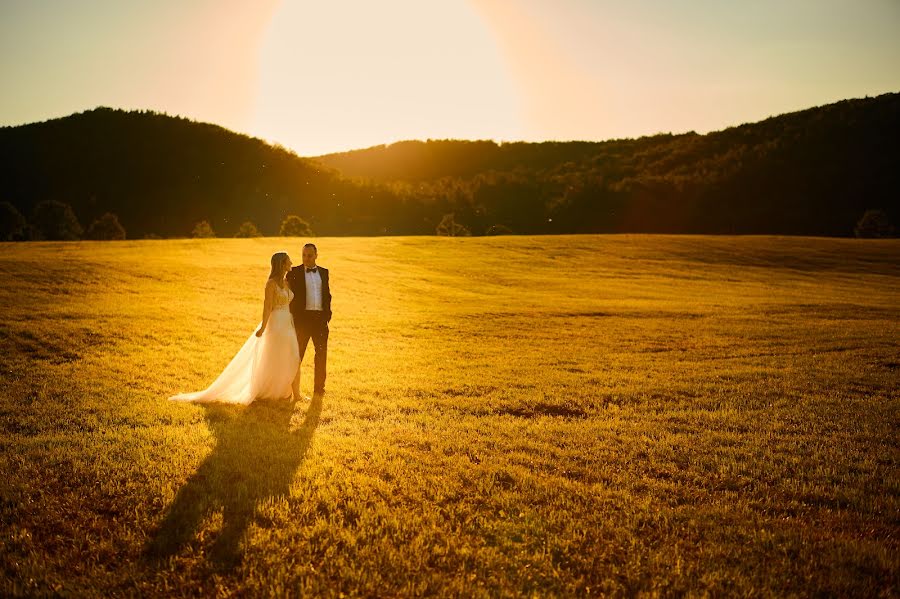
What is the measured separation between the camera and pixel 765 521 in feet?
18.9

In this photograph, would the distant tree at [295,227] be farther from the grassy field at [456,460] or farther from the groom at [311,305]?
the groom at [311,305]

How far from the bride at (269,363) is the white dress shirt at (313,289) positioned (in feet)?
1.68

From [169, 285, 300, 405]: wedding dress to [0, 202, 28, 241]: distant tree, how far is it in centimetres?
11054

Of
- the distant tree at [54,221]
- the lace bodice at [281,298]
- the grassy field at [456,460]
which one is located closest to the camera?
the grassy field at [456,460]

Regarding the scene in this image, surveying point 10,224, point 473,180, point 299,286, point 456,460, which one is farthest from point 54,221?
point 456,460

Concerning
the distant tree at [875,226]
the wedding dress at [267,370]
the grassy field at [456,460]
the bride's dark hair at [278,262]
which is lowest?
the grassy field at [456,460]

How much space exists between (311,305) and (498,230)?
381ft

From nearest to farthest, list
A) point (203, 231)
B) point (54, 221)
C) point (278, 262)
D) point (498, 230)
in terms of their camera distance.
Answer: point (278, 262)
point (54, 221)
point (203, 231)
point (498, 230)

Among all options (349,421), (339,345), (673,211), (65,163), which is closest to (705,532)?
(349,421)

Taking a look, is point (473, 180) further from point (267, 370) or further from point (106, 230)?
point (267, 370)

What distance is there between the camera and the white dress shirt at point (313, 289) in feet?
36.5

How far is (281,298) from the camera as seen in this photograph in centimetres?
1074

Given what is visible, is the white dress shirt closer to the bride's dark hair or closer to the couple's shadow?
the bride's dark hair

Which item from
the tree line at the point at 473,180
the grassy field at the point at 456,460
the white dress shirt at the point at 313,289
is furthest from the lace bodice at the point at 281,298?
the tree line at the point at 473,180
